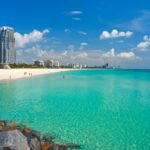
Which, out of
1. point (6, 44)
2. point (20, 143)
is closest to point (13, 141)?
point (20, 143)

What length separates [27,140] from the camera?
9.21 metres

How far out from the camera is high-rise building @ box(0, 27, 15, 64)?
13671cm

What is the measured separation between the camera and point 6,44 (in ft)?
459

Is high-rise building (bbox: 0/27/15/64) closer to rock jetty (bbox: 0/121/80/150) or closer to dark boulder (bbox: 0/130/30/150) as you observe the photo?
rock jetty (bbox: 0/121/80/150)

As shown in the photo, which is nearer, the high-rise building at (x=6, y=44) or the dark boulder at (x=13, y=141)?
the dark boulder at (x=13, y=141)

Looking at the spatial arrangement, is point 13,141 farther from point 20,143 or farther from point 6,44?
point 6,44

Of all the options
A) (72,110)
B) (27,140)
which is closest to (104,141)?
(27,140)

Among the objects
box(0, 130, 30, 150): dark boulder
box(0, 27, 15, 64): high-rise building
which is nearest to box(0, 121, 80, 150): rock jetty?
box(0, 130, 30, 150): dark boulder

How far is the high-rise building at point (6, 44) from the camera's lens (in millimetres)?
136712

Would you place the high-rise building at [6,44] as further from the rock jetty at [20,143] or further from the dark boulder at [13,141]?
the dark boulder at [13,141]

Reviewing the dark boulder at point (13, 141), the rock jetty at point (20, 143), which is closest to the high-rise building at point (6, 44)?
the rock jetty at point (20, 143)

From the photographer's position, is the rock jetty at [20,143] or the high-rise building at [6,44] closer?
the rock jetty at [20,143]

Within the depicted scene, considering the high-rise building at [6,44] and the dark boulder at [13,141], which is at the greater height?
the high-rise building at [6,44]

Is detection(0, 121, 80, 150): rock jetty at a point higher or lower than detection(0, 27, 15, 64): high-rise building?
lower
